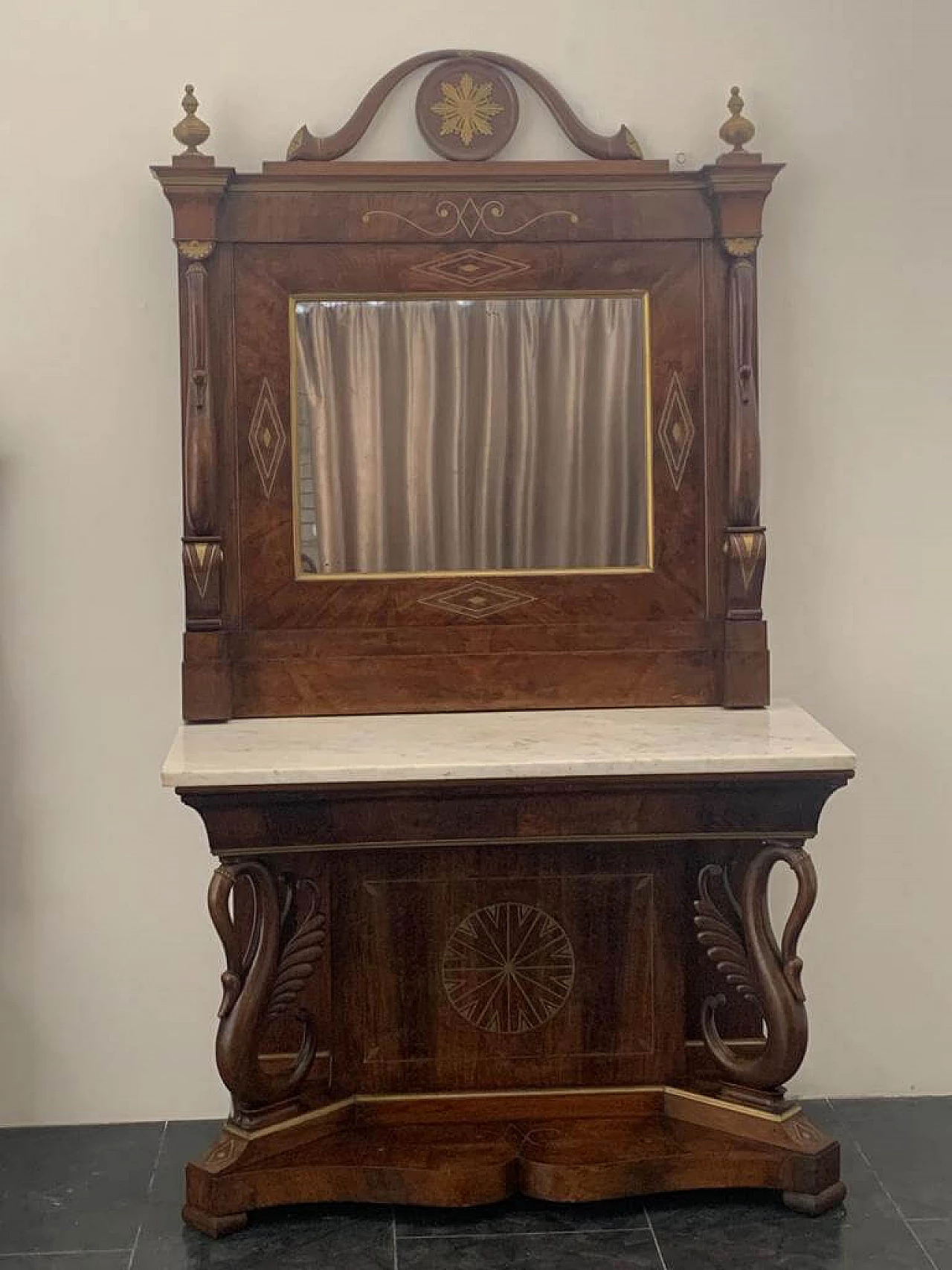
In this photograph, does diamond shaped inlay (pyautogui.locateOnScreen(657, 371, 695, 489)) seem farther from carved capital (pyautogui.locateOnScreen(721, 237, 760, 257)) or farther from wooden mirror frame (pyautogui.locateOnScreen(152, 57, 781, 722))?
carved capital (pyautogui.locateOnScreen(721, 237, 760, 257))

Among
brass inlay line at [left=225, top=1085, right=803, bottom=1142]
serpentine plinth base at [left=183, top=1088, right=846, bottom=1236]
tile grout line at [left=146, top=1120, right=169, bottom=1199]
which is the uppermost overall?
brass inlay line at [left=225, top=1085, right=803, bottom=1142]

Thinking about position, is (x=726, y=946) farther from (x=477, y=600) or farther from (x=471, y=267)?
(x=471, y=267)

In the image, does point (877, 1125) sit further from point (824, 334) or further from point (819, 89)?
point (819, 89)

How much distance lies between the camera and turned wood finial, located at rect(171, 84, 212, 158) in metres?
3.20

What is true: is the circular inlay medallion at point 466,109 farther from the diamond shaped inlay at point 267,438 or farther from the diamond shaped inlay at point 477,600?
the diamond shaped inlay at point 477,600

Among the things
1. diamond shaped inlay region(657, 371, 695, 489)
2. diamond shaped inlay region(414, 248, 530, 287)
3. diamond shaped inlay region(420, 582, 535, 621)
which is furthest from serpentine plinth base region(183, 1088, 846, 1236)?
diamond shaped inlay region(414, 248, 530, 287)

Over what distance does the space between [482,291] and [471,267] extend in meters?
0.06

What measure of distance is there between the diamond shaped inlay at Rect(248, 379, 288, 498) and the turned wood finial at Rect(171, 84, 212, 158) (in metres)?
0.50

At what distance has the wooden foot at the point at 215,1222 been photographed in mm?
2990

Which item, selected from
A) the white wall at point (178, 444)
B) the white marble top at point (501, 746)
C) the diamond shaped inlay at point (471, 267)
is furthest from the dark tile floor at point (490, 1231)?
the diamond shaped inlay at point (471, 267)

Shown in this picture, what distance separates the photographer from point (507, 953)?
3244mm

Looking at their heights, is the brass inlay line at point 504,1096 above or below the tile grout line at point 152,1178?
above

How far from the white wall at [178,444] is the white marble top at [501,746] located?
0.34m

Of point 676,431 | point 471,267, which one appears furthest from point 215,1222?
point 471,267
